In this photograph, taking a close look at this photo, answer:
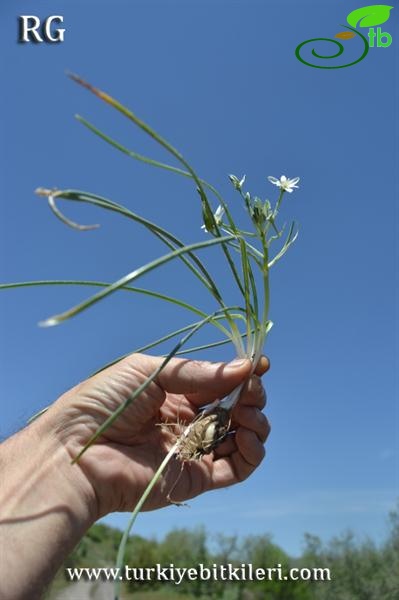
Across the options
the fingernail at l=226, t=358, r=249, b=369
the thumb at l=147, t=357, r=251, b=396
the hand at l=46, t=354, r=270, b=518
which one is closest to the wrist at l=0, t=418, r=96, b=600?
the hand at l=46, t=354, r=270, b=518

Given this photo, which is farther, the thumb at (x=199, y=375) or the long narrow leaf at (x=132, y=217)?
the thumb at (x=199, y=375)

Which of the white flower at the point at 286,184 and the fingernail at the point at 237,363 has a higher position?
the white flower at the point at 286,184

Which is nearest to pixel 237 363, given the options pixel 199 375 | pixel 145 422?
pixel 199 375

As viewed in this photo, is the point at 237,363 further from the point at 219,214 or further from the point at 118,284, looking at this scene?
the point at 118,284

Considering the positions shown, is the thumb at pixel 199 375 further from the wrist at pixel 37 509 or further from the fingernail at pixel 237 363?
the wrist at pixel 37 509

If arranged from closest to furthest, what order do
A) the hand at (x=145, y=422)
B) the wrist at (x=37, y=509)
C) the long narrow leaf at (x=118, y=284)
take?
the long narrow leaf at (x=118, y=284) < the wrist at (x=37, y=509) < the hand at (x=145, y=422)

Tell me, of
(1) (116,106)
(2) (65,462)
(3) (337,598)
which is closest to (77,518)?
(2) (65,462)

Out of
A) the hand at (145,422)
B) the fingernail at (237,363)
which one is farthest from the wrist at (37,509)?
the fingernail at (237,363)

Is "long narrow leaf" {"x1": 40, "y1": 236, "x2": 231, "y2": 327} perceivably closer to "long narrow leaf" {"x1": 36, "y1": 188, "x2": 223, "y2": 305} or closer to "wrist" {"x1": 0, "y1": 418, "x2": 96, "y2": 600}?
"long narrow leaf" {"x1": 36, "y1": 188, "x2": 223, "y2": 305}
